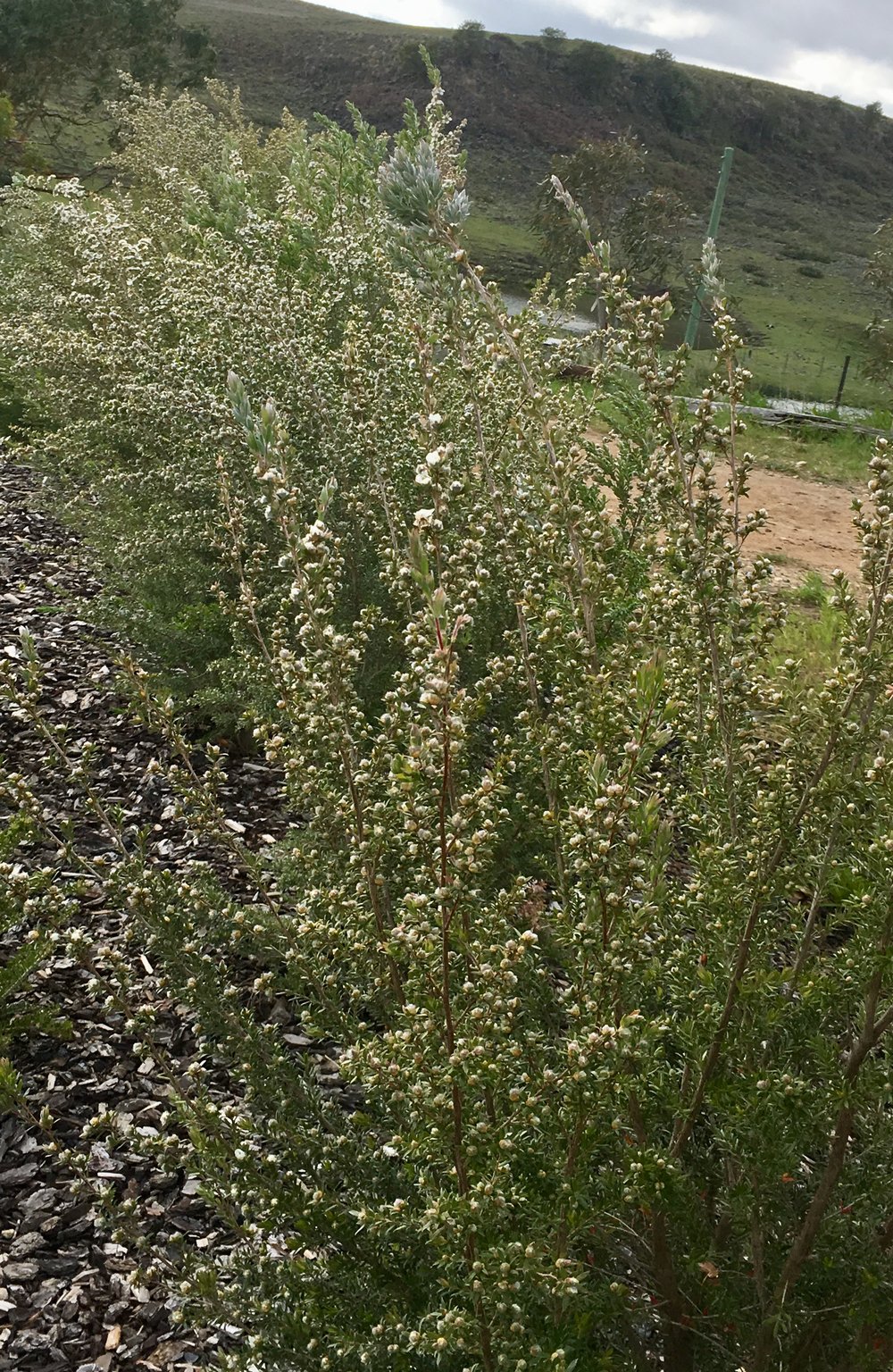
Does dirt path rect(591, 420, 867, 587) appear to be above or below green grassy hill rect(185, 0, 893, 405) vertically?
below

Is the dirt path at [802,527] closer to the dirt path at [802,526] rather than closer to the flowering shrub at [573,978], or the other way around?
the dirt path at [802,526]

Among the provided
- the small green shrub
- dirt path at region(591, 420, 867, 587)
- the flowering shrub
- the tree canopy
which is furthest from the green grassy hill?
the flowering shrub

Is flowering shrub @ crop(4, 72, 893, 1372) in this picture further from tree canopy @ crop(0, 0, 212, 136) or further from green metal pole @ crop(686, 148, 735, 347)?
tree canopy @ crop(0, 0, 212, 136)

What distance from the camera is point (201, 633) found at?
4.63 meters

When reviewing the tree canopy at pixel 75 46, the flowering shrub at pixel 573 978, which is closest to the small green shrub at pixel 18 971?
the flowering shrub at pixel 573 978

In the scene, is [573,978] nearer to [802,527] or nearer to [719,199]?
[802,527]

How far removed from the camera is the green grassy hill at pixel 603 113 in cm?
5762

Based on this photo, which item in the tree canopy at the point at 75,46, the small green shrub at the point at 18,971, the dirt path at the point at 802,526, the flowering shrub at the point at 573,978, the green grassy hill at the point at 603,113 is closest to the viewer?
the flowering shrub at the point at 573,978

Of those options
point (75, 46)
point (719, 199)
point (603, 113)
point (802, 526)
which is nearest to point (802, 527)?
point (802, 526)

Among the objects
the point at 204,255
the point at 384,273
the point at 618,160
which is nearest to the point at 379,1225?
the point at 384,273

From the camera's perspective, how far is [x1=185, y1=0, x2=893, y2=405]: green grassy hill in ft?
189

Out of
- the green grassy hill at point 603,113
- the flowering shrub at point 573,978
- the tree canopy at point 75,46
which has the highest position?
the green grassy hill at point 603,113

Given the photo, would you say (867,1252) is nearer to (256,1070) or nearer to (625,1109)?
(625,1109)

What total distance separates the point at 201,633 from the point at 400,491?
123 centimetres
